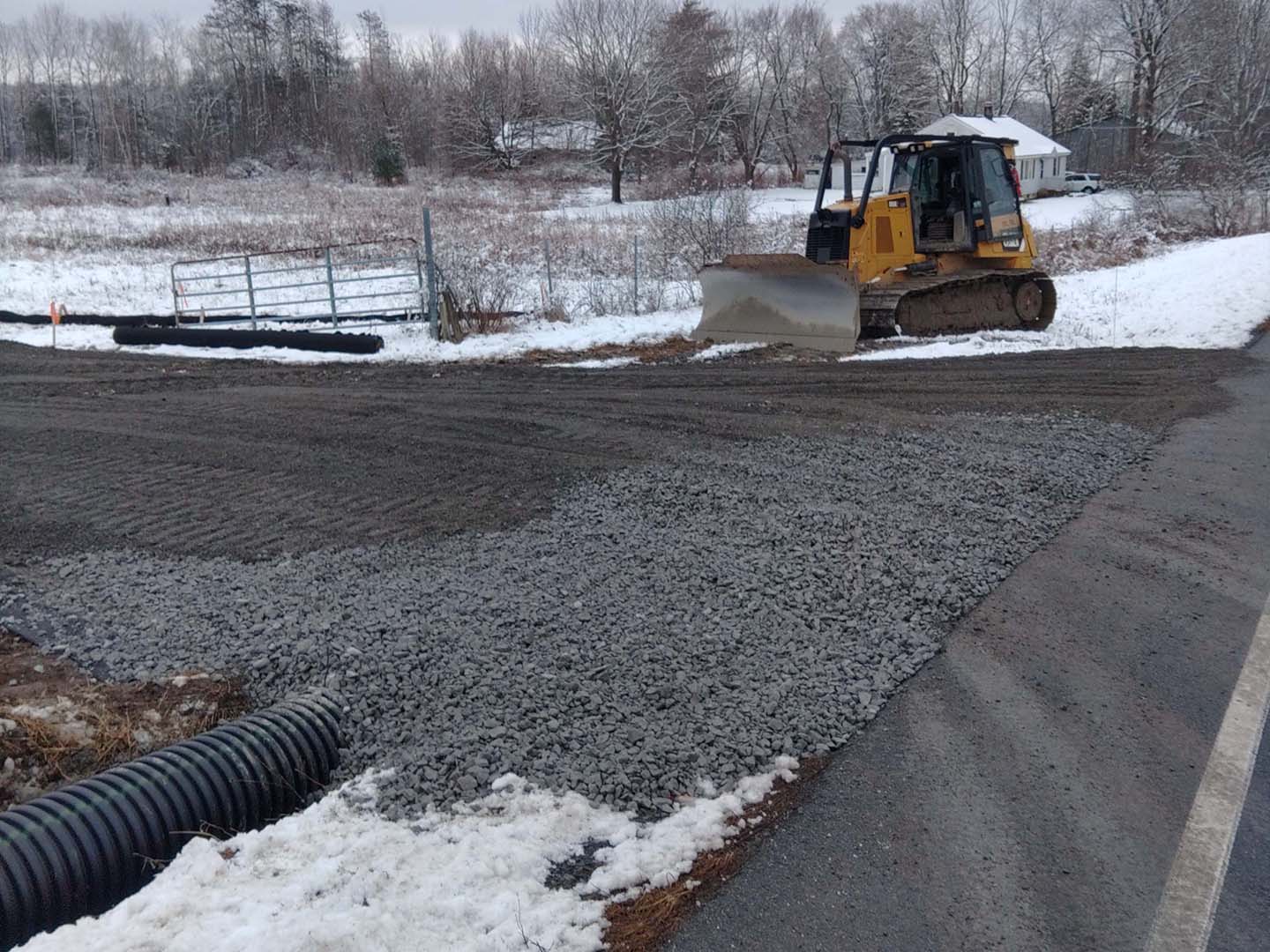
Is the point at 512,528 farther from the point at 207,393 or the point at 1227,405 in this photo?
the point at 1227,405

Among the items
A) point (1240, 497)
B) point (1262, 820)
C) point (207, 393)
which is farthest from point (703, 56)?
point (1262, 820)

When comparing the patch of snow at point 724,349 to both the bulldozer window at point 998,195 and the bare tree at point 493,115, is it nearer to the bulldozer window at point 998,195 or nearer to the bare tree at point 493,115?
the bulldozer window at point 998,195

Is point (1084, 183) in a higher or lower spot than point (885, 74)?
lower

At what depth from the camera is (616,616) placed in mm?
4691

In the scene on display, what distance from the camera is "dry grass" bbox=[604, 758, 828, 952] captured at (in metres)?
2.70

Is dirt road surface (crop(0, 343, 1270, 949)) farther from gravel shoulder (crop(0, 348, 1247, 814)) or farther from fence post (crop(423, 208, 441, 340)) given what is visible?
fence post (crop(423, 208, 441, 340))

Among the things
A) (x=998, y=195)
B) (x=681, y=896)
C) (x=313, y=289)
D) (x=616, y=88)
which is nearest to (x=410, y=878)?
(x=681, y=896)

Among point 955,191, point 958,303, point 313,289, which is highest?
point 955,191

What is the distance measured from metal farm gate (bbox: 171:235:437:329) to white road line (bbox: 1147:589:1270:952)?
1139 centimetres

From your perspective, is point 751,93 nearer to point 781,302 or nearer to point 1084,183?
point 1084,183

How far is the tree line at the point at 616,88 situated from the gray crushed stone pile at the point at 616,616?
137ft

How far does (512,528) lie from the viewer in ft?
20.0

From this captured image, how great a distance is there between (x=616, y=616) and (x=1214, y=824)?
2.52 metres

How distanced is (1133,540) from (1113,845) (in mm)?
3074
